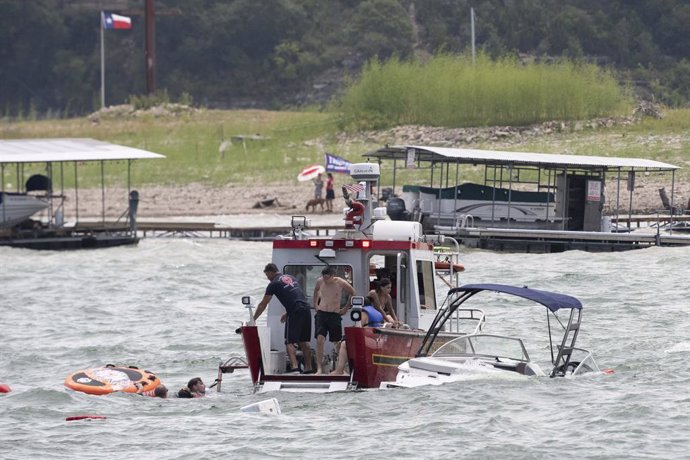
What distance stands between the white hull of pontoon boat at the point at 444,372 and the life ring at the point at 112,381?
3.41 meters

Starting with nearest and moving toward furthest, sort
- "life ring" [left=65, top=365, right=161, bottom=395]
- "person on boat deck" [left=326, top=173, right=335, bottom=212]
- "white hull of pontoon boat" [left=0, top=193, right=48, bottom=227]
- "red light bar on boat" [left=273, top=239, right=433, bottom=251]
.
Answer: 1. "red light bar on boat" [left=273, top=239, right=433, bottom=251]
2. "life ring" [left=65, top=365, right=161, bottom=395]
3. "white hull of pontoon boat" [left=0, top=193, right=48, bottom=227]
4. "person on boat deck" [left=326, top=173, right=335, bottom=212]

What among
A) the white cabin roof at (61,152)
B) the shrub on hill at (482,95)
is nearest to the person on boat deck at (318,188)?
the white cabin roof at (61,152)

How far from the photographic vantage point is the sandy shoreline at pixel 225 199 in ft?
168

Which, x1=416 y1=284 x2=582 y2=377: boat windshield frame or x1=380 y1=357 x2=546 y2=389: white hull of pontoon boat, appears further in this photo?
x1=416 y1=284 x2=582 y2=377: boat windshield frame

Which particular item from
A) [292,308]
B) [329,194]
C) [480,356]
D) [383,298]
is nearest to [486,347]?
[480,356]

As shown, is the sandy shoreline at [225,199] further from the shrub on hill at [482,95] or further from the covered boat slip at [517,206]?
the shrub on hill at [482,95]

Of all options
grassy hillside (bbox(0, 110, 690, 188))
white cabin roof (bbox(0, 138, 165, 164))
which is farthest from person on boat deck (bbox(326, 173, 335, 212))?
white cabin roof (bbox(0, 138, 165, 164))

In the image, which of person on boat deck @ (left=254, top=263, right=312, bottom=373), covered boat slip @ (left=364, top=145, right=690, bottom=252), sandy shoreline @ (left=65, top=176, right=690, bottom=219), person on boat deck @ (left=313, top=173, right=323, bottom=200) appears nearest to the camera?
person on boat deck @ (left=254, top=263, right=312, bottom=373)

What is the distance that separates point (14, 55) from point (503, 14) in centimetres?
3289

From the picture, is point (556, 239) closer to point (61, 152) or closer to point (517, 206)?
point (517, 206)

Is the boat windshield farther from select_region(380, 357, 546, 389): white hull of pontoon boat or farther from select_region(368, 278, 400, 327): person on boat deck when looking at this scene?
select_region(368, 278, 400, 327): person on boat deck

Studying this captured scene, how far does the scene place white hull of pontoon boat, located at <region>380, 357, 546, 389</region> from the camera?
66.0ft

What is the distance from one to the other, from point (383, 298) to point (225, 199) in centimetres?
3533

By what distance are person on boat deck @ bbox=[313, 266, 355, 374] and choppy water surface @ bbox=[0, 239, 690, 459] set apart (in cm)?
79
